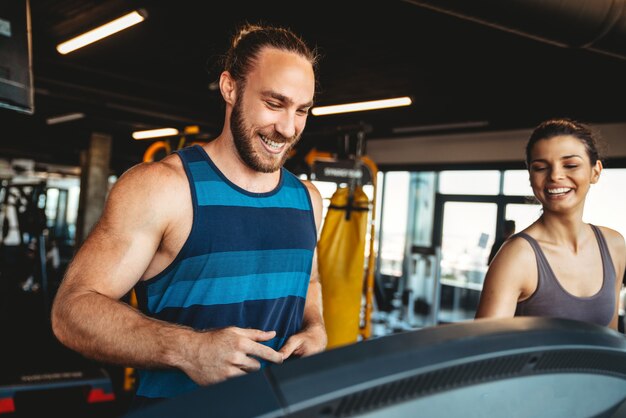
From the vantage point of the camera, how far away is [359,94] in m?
6.62

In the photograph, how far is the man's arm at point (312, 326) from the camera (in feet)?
3.57

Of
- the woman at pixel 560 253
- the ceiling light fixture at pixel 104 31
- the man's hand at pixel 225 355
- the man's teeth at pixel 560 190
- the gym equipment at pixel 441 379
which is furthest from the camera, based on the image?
the ceiling light fixture at pixel 104 31

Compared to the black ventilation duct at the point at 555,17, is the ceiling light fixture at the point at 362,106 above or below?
above

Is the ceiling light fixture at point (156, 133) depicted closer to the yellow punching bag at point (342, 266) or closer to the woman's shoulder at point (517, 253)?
the yellow punching bag at point (342, 266)

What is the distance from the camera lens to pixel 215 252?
1.15 m

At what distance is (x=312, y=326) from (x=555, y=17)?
178cm

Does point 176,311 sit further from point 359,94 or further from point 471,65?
point 359,94

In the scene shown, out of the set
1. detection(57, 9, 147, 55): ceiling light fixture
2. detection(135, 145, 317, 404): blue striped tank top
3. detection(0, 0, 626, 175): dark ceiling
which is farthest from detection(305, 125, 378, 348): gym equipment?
detection(135, 145, 317, 404): blue striped tank top

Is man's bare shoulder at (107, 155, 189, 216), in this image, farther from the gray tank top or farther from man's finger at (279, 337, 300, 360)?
the gray tank top

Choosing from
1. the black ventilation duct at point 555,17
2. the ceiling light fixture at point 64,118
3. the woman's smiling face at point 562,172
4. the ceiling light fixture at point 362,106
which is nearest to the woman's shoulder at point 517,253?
the woman's smiling face at point 562,172

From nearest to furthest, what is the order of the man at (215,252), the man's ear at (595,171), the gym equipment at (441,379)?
the gym equipment at (441,379) → the man at (215,252) → the man's ear at (595,171)

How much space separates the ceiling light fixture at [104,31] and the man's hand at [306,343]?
371 cm

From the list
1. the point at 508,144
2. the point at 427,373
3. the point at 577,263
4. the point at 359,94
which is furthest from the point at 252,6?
the point at 508,144

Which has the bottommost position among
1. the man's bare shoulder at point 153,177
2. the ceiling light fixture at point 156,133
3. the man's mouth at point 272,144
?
the man's bare shoulder at point 153,177
